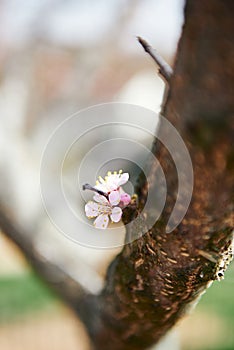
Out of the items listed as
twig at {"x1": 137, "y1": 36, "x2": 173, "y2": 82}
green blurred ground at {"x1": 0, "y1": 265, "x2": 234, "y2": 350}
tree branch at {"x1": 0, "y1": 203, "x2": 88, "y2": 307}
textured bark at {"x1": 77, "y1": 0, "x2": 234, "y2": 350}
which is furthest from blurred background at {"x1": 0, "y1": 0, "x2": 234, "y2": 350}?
twig at {"x1": 137, "y1": 36, "x2": 173, "y2": 82}

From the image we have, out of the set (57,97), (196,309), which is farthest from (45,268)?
(57,97)

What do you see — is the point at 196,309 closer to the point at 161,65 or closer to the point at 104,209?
the point at 104,209

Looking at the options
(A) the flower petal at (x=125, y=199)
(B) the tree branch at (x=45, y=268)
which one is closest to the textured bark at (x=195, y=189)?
(A) the flower petal at (x=125, y=199)

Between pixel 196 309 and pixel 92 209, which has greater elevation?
pixel 92 209

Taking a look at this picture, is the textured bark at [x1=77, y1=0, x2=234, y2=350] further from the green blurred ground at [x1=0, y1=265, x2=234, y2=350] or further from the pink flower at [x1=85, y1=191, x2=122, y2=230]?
the green blurred ground at [x1=0, y1=265, x2=234, y2=350]

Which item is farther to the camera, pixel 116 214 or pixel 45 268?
pixel 45 268

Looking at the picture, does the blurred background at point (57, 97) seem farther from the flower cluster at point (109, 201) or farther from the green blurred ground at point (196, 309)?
the flower cluster at point (109, 201)

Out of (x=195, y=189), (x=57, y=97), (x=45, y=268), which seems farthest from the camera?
(x=57, y=97)
